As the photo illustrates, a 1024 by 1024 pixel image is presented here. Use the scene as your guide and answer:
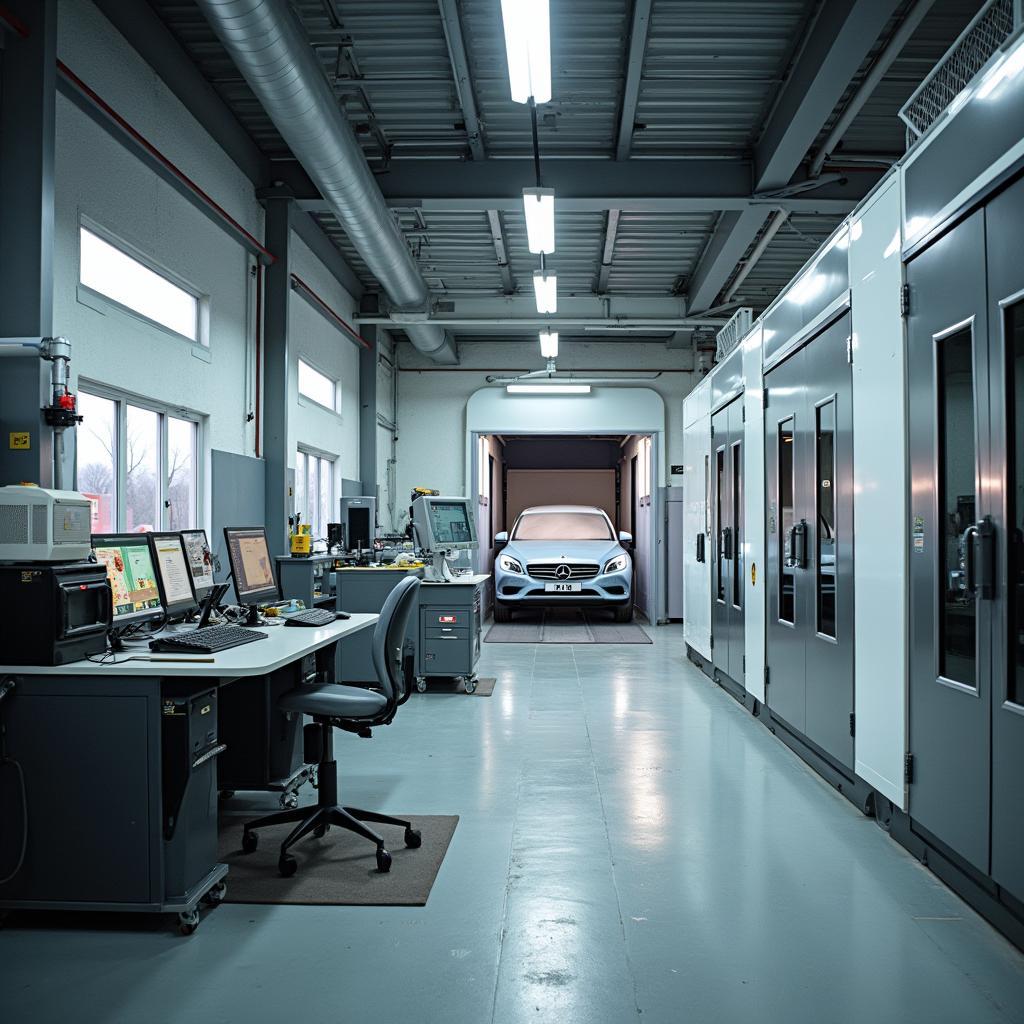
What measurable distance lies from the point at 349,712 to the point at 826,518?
238cm

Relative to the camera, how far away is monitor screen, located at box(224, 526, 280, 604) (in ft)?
12.3

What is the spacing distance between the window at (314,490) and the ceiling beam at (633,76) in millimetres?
3860

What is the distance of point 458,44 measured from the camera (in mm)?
4953

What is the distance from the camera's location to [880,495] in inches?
132

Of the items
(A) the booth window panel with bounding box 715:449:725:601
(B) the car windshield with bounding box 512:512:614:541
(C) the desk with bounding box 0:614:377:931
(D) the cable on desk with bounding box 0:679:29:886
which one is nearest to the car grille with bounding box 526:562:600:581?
(B) the car windshield with bounding box 512:512:614:541

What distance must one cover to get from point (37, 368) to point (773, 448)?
3744 mm

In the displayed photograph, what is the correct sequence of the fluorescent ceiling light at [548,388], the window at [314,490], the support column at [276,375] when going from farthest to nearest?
the fluorescent ceiling light at [548,388]
the window at [314,490]
the support column at [276,375]

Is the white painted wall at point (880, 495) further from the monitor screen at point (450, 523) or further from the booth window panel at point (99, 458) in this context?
the booth window panel at point (99, 458)

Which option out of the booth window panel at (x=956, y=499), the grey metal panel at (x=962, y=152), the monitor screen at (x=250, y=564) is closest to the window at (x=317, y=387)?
the monitor screen at (x=250, y=564)

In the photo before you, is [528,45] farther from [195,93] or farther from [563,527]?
[563,527]

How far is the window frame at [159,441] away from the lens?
15.5 ft

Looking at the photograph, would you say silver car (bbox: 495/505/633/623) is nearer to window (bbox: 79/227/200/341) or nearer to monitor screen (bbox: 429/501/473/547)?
monitor screen (bbox: 429/501/473/547)

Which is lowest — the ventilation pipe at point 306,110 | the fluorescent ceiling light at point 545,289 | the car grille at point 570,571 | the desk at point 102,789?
the desk at point 102,789

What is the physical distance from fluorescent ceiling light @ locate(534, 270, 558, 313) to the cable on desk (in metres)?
5.64
